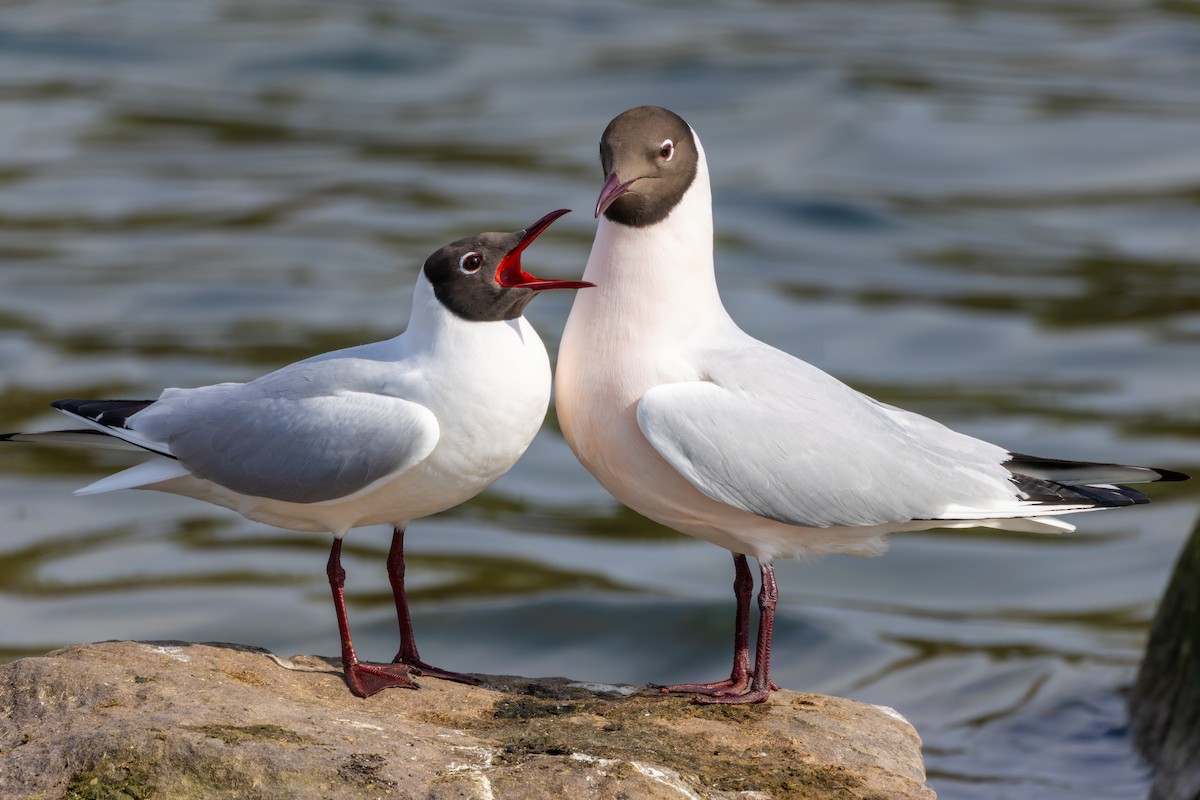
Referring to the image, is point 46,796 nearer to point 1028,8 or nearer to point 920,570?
point 920,570

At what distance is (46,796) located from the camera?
521 cm

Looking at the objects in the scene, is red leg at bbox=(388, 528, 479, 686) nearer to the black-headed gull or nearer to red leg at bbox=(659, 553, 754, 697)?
the black-headed gull

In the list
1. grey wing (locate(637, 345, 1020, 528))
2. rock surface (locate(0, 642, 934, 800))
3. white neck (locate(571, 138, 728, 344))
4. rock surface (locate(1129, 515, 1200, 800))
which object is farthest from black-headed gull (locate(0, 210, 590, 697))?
A: rock surface (locate(1129, 515, 1200, 800))

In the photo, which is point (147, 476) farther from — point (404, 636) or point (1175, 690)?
point (1175, 690)

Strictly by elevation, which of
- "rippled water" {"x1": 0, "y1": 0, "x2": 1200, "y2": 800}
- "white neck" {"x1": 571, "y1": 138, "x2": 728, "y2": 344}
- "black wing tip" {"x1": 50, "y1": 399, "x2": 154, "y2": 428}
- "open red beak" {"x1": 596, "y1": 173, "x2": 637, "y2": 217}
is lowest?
"rippled water" {"x1": 0, "y1": 0, "x2": 1200, "y2": 800}

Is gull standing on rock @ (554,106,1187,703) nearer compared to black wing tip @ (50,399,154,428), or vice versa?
gull standing on rock @ (554,106,1187,703)

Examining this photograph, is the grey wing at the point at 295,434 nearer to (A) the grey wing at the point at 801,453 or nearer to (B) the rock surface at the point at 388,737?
(B) the rock surface at the point at 388,737

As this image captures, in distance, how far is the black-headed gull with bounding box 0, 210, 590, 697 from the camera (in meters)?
6.37

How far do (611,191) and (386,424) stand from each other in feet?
4.09

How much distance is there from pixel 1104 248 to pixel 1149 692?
11.4m

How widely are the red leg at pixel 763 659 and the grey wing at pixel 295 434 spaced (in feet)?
4.72

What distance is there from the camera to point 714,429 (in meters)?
6.51

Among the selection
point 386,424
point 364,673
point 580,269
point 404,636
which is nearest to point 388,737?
point 364,673

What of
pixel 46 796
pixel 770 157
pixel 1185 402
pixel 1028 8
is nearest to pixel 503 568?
pixel 1185 402
